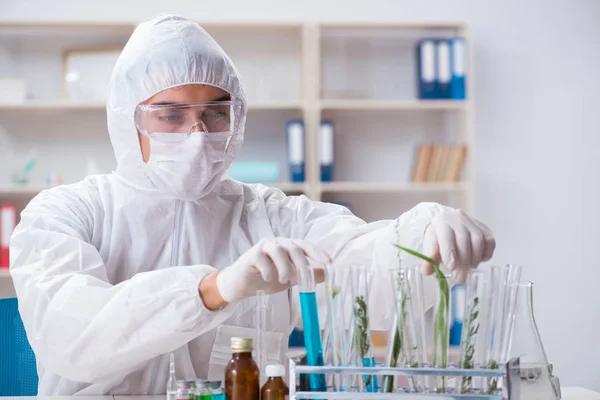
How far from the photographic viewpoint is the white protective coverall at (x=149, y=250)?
1.25m

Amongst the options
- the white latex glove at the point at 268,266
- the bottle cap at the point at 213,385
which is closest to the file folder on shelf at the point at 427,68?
the white latex glove at the point at 268,266

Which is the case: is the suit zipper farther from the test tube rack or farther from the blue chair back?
the test tube rack

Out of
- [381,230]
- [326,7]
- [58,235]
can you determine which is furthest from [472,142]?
[58,235]

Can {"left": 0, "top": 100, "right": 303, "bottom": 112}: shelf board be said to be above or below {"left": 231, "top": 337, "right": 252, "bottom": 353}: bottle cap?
above

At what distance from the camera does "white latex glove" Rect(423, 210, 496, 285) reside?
1.15 m

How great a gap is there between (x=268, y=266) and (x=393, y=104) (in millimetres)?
2526

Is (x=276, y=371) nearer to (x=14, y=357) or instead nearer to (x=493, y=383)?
(x=493, y=383)

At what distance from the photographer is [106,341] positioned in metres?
1.27

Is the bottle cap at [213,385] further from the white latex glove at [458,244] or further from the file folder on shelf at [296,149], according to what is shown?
the file folder on shelf at [296,149]

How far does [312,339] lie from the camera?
1006mm

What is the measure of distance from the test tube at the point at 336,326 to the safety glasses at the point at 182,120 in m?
0.66

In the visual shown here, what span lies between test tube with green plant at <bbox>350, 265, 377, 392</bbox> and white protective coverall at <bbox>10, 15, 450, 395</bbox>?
25 cm

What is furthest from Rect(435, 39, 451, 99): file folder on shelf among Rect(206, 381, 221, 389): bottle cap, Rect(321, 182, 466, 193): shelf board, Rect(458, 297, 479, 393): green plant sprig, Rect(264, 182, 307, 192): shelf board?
Rect(206, 381, 221, 389): bottle cap

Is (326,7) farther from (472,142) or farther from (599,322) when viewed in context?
(599,322)
